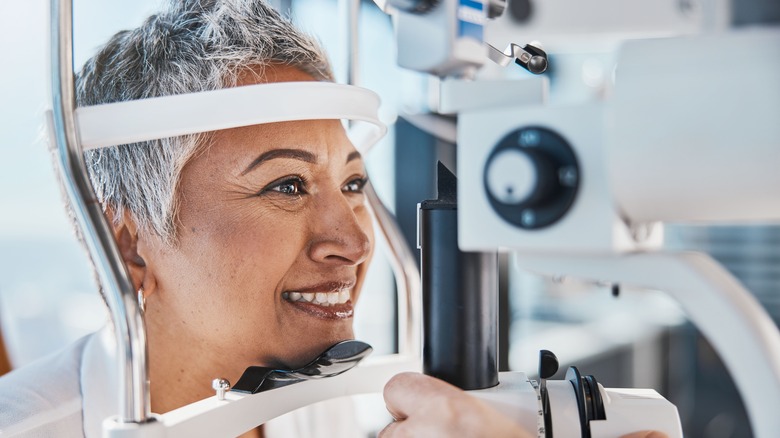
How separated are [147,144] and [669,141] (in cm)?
74

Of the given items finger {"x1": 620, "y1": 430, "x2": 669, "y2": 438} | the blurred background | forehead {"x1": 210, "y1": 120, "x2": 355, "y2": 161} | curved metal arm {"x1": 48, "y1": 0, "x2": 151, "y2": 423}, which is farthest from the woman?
finger {"x1": 620, "y1": 430, "x2": 669, "y2": 438}

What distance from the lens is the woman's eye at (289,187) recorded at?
103cm

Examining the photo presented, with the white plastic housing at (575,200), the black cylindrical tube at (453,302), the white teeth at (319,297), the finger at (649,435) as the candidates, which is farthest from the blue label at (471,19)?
the white teeth at (319,297)

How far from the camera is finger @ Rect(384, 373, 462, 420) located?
0.70 metres

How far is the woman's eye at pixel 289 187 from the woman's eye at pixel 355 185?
100mm

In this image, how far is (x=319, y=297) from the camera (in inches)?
40.8

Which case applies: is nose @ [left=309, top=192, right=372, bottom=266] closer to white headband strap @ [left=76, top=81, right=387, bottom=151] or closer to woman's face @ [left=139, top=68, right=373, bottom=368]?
woman's face @ [left=139, top=68, right=373, bottom=368]

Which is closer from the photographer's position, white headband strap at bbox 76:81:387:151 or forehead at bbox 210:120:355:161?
white headband strap at bbox 76:81:387:151

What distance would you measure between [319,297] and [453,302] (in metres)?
0.35

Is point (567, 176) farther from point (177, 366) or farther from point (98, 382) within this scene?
point (98, 382)

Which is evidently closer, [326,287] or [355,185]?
[326,287]

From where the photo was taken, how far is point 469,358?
2.40 feet

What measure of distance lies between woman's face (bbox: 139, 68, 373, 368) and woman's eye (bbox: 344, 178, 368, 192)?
0.28 ft

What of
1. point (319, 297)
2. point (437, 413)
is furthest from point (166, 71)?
point (437, 413)
